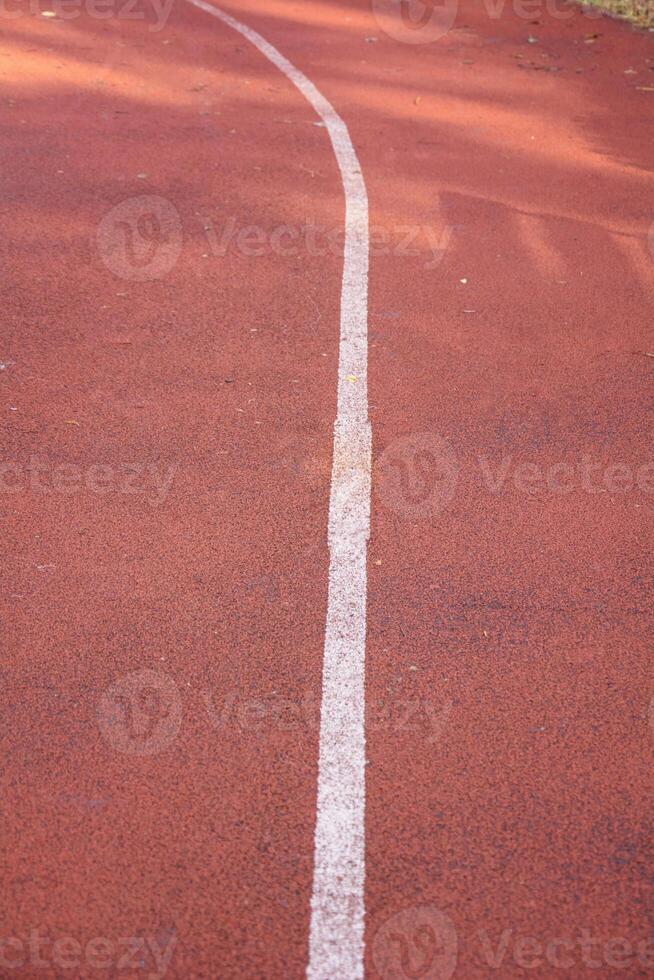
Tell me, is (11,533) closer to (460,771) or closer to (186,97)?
(460,771)

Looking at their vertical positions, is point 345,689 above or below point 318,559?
below

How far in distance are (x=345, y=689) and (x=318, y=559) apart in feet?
2.88

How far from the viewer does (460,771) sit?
13.5 ft

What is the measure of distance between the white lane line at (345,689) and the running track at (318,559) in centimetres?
2

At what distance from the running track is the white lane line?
17 mm

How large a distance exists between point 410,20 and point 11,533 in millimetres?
12889

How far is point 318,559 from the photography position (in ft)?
17.0

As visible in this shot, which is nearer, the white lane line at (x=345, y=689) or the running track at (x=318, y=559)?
the white lane line at (x=345, y=689)

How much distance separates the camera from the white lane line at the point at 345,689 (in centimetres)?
352

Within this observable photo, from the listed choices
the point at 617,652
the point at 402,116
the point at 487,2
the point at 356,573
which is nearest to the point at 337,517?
the point at 356,573

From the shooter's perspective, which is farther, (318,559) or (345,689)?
(318,559)

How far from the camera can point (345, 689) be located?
445 centimetres

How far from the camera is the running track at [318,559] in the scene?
→ 11.9 feet

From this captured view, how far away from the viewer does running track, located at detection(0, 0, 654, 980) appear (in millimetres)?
3621
